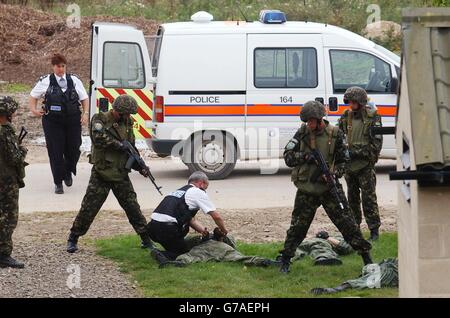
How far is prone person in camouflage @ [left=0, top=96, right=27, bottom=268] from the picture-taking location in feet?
34.2

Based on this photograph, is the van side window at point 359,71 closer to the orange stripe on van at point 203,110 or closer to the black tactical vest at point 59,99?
the orange stripe on van at point 203,110

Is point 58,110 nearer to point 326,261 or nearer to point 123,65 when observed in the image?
point 123,65

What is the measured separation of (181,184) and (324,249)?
5264 millimetres

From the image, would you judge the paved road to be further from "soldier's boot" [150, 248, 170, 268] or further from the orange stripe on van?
"soldier's boot" [150, 248, 170, 268]

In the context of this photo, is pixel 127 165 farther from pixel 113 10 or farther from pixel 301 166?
pixel 113 10

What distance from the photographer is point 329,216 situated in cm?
1020

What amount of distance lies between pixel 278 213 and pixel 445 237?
699cm

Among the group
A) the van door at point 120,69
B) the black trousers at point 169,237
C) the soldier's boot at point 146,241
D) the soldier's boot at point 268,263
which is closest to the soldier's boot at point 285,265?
the soldier's boot at point 268,263

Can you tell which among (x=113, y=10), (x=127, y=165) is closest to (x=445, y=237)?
(x=127, y=165)

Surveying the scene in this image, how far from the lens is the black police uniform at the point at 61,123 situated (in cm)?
1484

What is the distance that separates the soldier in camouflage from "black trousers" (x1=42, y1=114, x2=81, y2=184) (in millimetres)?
3731

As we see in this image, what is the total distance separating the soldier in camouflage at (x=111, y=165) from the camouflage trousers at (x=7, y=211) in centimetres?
93

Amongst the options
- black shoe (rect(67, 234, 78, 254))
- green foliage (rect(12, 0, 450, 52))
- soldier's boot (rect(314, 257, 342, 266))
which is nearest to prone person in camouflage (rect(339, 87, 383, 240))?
soldier's boot (rect(314, 257, 342, 266))

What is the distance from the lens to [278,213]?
13.6 m
